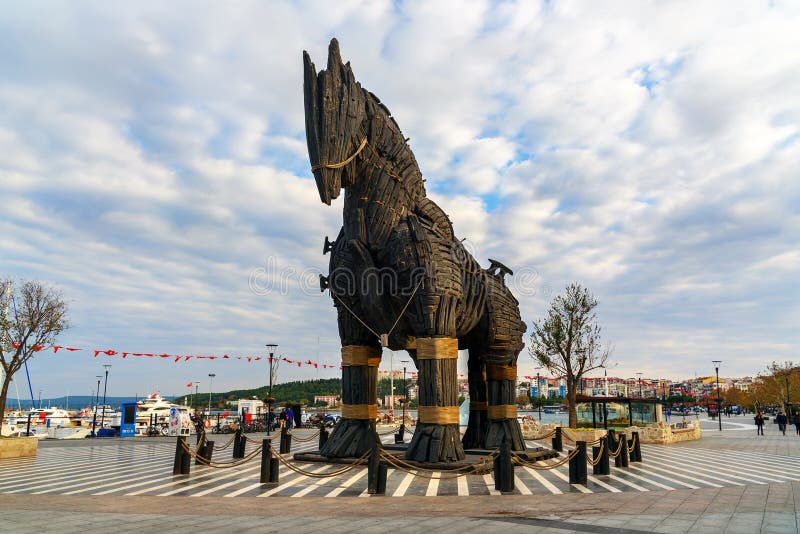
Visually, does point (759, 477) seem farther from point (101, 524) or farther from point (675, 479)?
point (101, 524)

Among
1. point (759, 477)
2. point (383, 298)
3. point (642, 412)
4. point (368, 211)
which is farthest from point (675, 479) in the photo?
point (642, 412)

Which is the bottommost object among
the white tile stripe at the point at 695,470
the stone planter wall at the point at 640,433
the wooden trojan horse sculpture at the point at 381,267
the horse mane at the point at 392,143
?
the stone planter wall at the point at 640,433

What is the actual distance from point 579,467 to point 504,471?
68.2 inches

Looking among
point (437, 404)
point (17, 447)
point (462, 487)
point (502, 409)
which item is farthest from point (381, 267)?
point (17, 447)

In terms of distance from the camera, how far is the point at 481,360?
13211 mm

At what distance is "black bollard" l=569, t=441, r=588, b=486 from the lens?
948cm

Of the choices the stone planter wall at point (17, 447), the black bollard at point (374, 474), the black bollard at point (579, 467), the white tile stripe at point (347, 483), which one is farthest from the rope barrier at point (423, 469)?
the stone planter wall at point (17, 447)

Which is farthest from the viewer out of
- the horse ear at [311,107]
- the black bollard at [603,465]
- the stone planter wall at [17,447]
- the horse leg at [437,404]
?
the stone planter wall at [17,447]

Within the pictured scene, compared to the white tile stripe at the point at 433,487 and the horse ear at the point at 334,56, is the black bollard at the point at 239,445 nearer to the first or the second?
the white tile stripe at the point at 433,487

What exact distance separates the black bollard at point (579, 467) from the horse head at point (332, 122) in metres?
6.11

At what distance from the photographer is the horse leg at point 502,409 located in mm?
12523

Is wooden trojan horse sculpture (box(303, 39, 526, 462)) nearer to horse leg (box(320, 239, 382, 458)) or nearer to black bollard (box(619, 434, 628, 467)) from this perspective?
horse leg (box(320, 239, 382, 458))

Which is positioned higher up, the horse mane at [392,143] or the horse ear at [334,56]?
the horse ear at [334,56]

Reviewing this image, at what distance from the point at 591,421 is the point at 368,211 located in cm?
2027
